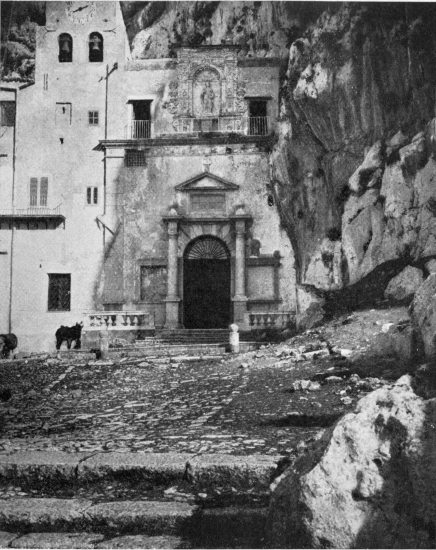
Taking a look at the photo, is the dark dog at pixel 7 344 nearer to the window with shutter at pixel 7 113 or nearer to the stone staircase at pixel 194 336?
the stone staircase at pixel 194 336

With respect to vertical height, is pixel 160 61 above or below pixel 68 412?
above

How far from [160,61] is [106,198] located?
5.65 metres

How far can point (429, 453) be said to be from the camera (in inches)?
106

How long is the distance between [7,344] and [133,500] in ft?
48.3

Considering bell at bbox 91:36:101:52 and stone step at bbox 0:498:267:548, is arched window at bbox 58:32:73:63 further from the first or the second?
stone step at bbox 0:498:267:548

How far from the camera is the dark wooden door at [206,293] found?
66.5ft

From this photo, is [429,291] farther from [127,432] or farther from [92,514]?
[92,514]

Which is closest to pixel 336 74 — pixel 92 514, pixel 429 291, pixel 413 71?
pixel 413 71

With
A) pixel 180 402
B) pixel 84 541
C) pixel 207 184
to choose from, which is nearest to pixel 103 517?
pixel 84 541

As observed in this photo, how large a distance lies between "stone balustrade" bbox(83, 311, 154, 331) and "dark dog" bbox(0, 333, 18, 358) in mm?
2375

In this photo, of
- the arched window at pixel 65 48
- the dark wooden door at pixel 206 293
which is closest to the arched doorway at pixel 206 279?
the dark wooden door at pixel 206 293

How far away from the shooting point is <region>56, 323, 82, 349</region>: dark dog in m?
18.4

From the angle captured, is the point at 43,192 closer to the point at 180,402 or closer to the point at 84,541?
the point at 180,402

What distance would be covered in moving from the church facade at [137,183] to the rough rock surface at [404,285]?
7170 mm
